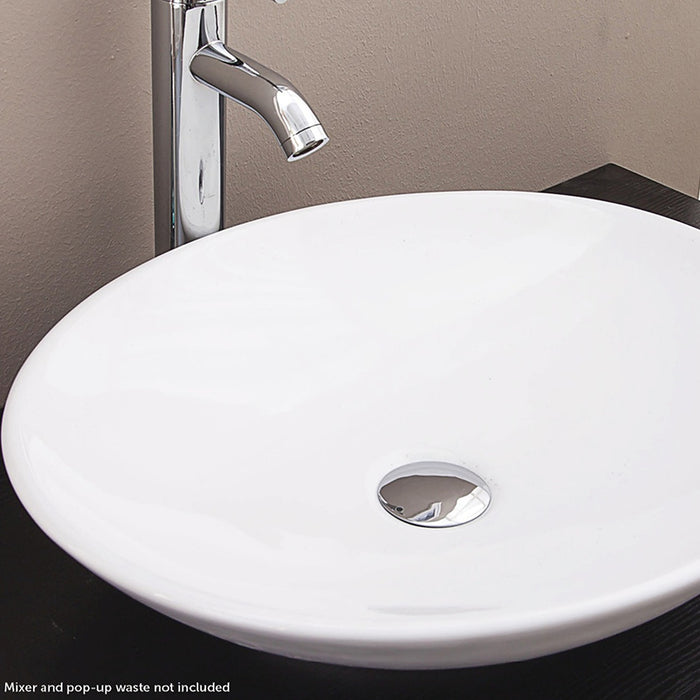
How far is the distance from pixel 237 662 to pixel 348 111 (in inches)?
22.3

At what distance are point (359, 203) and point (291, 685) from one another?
0.37 m

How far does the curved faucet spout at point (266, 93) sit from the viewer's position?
0.66 meters

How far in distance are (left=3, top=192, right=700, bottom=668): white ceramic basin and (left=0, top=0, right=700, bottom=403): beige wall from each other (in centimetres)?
14

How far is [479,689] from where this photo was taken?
1.97 ft

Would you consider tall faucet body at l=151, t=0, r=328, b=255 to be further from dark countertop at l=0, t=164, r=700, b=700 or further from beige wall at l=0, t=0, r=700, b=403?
dark countertop at l=0, t=164, r=700, b=700

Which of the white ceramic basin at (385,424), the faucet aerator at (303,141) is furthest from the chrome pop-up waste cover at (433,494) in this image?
the faucet aerator at (303,141)

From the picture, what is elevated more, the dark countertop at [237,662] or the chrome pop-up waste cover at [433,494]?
the chrome pop-up waste cover at [433,494]

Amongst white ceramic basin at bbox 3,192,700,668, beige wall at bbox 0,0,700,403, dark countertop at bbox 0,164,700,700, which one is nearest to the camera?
white ceramic basin at bbox 3,192,700,668

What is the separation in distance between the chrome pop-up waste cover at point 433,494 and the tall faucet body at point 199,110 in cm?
22

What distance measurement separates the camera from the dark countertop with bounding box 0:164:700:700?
592 mm

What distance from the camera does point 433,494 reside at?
2.31 ft

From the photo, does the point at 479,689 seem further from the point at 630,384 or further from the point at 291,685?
the point at 630,384

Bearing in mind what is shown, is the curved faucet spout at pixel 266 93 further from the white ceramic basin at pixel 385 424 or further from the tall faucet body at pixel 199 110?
the white ceramic basin at pixel 385 424

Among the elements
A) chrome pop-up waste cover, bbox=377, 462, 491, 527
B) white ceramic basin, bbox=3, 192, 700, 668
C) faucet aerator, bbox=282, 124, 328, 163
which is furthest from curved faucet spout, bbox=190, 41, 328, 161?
chrome pop-up waste cover, bbox=377, 462, 491, 527
